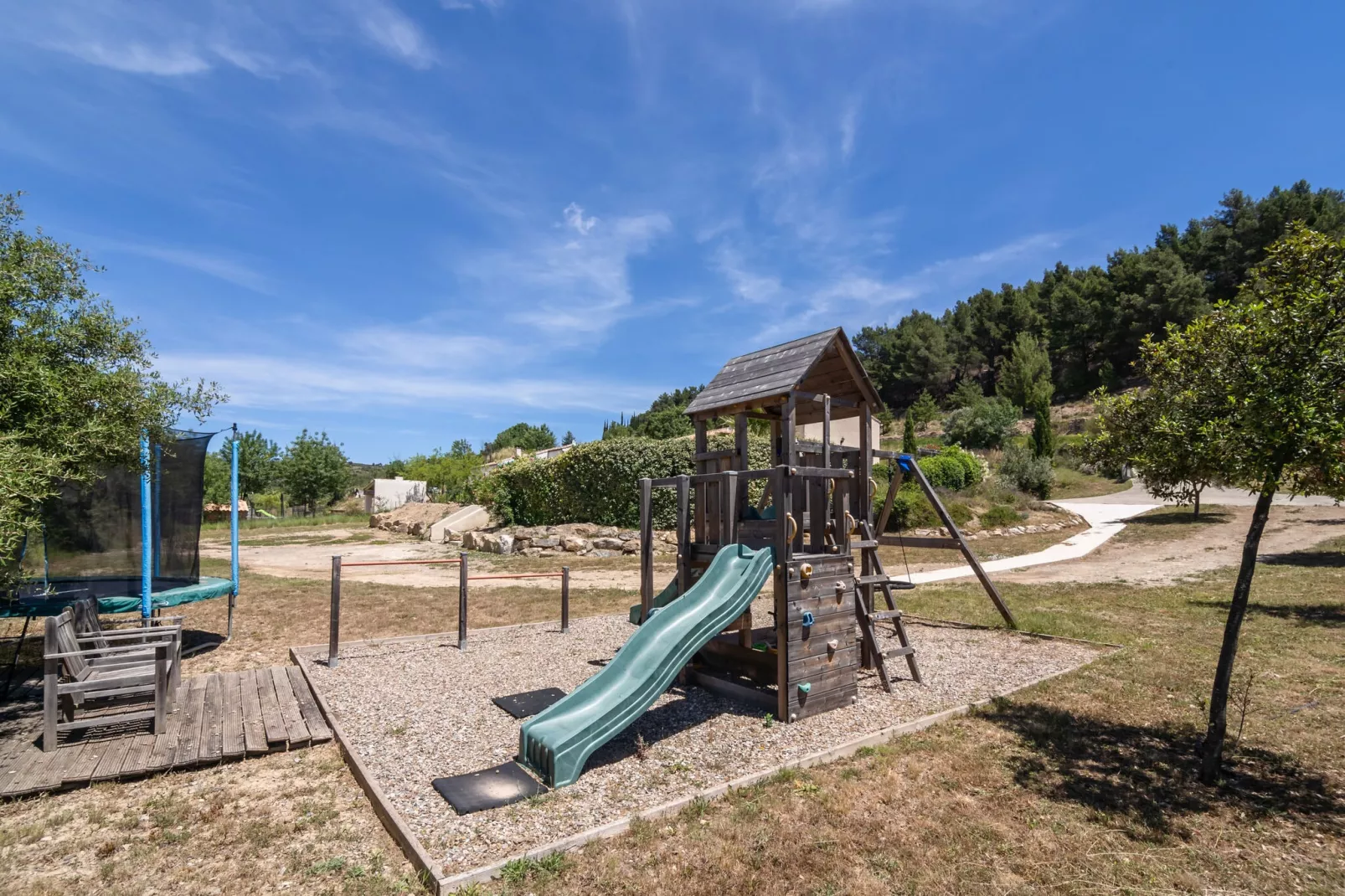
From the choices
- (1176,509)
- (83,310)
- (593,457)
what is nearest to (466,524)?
(593,457)

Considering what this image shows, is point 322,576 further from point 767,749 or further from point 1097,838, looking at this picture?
point 1097,838

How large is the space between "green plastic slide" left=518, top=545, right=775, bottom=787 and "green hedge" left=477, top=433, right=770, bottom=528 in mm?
13122

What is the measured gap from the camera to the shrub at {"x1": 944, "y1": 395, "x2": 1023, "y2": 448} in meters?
40.3

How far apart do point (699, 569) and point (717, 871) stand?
3.73m

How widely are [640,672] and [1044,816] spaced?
2674mm

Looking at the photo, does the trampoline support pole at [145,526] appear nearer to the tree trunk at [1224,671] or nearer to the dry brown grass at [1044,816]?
the dry brown grass at [1044,816]

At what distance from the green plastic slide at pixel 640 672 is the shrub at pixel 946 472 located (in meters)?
22.9

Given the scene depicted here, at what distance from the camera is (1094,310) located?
5759 centimetres

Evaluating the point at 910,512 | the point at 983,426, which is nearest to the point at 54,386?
the point at 910,512

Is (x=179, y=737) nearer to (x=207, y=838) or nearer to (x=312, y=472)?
(x=207, y=838)

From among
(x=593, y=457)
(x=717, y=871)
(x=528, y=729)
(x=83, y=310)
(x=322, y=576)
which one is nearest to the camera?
(x=717, y=871)

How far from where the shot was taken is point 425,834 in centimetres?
362

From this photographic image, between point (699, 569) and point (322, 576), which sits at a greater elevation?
point (699, 569)

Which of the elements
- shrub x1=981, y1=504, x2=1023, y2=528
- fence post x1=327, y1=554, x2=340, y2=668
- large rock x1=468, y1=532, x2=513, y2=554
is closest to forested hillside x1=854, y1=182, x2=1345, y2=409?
shrub x1=981, y1=504, x2=1023, y2=528
